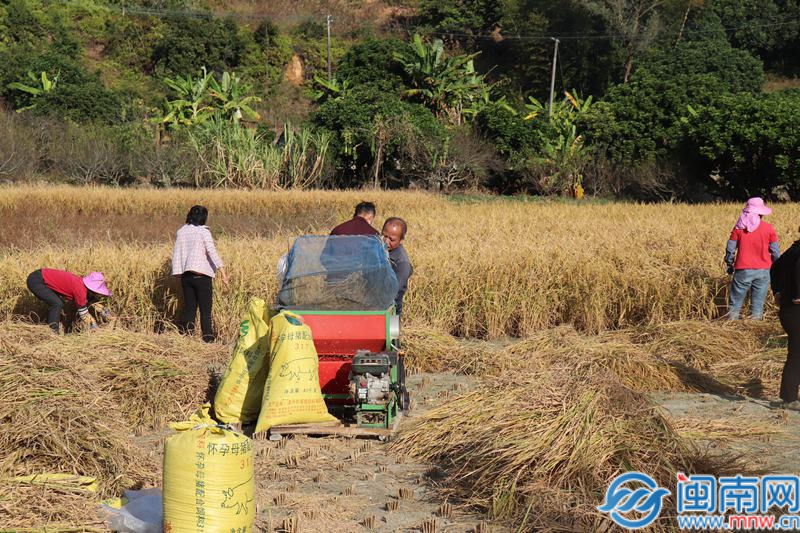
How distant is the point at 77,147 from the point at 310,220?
47.7 ft

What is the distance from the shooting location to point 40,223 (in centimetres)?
1997

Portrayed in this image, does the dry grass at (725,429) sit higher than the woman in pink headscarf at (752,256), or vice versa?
the woman in pink headscarf at (752,256)

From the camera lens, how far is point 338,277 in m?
6.92

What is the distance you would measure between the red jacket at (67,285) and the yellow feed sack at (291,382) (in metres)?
3.36

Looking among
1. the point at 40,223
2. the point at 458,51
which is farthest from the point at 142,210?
the point at 458,51

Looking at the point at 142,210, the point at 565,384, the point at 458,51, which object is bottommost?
the point at 142,210

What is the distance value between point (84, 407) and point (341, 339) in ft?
6.30

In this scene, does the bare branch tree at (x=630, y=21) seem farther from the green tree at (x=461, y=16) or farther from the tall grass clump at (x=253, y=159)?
the tall grass clump at (x=253, y=159)

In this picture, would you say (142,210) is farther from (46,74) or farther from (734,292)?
(46,74)

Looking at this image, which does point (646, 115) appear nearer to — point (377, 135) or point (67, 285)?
point (377, 135)

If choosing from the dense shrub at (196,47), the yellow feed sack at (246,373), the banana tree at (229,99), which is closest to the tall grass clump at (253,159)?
the banana tree at (229,99)

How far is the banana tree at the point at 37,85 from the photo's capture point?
40.0 metres

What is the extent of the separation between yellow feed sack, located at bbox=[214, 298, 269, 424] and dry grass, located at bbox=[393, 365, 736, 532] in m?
1.52

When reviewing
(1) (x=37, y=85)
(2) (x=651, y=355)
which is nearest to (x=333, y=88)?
(1) (x=37, y=85)
